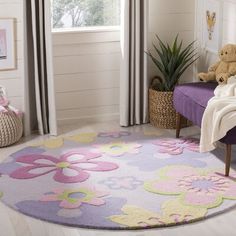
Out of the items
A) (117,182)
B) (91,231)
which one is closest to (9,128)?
(117,182)

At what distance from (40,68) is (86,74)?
49cm

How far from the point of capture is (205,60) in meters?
4.72

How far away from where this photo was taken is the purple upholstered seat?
3.82 m

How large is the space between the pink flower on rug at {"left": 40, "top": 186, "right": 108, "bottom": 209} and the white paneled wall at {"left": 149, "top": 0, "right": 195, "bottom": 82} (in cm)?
176

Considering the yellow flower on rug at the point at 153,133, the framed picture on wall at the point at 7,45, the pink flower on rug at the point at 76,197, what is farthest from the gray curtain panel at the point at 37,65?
the pink flower on rug at the point at 76,197

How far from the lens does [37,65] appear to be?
4.34m

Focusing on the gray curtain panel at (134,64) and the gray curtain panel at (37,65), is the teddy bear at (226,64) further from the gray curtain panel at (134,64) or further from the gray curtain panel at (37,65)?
the gray curtain panel at (37,65)

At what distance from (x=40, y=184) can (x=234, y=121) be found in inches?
48.5

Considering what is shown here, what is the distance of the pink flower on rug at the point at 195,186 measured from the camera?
3266 millimetres

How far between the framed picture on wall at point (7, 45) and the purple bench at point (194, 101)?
1.27 metres

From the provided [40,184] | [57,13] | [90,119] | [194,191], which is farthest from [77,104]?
[194,191]

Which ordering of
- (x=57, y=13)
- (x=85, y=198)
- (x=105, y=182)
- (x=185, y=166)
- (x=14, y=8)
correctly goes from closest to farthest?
1. (x=85, y=198)
2. (x=105, y=182)
3. (x=185, y=166)
4. (x=14, y=8)
5. (x=57, y=13)

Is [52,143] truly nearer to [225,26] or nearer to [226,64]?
[226,64]

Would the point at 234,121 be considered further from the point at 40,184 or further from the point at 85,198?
the point at 40,184
